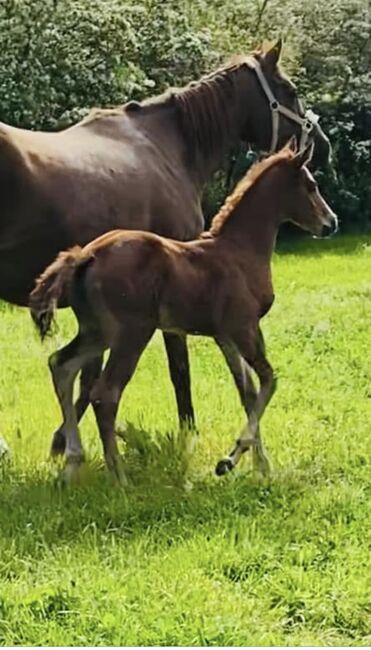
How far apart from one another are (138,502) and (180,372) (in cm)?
131

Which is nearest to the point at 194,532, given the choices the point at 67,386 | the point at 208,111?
the point at 67,386

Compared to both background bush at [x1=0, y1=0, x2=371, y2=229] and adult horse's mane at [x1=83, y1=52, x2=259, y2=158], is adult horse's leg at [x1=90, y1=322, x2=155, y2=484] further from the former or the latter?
background bush at [x1=0, y1=0, x2=371, y2=229]

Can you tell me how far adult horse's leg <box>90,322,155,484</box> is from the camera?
511cm

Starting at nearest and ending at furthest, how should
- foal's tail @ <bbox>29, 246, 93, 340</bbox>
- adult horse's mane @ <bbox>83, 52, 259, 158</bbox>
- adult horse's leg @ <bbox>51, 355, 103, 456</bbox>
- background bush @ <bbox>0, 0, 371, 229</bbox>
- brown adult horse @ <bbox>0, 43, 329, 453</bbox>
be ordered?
foal's tail @ <bbox>29, 246, 93, 340</bbox>
brown adult horse @ <bbox>0, 43, 329, 453</bbox>
adult horse's leg @ <bbox>51, 355, 103, 456</bbox>
adult horse's mane @ <bbox>83, 52, 259, 158</bbox>
background bush @ <bbox>0, 0, 371, 229</bbox>

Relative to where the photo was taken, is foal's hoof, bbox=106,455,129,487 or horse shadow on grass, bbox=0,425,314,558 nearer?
horse shadow on grass, bbox=0,425,314,558

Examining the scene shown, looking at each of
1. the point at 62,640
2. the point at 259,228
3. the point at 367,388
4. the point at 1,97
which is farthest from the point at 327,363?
the point at 1,97

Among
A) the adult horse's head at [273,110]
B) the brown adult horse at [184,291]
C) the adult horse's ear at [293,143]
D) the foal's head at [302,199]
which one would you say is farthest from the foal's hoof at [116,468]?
the adult horse's head at [273,110]

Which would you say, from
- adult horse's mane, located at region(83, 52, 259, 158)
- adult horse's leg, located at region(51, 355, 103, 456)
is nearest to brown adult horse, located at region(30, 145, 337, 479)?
adult horse's leg, located at region(51, 355, 103, 456)

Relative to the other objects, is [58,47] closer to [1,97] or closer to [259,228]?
[1,97]

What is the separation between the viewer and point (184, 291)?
16.9 feet

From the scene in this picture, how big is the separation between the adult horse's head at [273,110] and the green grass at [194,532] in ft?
5.19

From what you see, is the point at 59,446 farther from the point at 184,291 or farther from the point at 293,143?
the point at 293,143

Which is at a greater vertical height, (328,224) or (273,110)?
(273,110)

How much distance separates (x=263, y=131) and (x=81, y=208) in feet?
4.97
